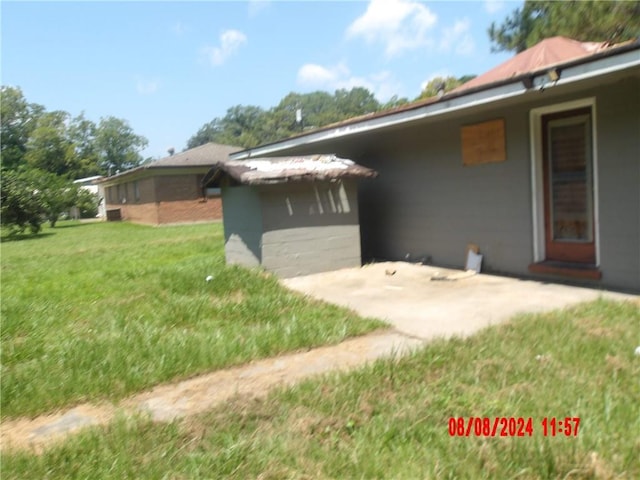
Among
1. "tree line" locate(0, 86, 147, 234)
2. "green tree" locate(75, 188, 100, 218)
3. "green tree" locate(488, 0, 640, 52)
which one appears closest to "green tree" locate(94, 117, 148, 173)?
A: "tree line" locate(0, 86, 147, 234)

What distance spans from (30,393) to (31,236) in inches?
864

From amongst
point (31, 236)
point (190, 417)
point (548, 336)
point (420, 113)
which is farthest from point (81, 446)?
point (31, 236)

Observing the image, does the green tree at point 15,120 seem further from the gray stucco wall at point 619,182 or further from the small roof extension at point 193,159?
the gray stucco wall at point 619,182

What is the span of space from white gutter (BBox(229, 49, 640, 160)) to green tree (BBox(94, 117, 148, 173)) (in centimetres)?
7527

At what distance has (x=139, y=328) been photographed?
5223 mm

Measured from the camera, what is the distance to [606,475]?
2400 mm

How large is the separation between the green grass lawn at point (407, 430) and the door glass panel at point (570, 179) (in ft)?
9.71

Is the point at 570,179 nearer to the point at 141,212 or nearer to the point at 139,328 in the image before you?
the point at 139,328

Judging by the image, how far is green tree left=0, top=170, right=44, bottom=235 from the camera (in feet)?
72.4

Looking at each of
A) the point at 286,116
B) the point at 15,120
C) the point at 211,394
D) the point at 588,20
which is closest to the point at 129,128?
the point at 15,120

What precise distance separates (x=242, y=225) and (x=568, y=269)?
196 inches

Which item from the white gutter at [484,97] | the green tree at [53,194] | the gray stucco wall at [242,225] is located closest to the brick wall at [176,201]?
the green tree at [53,194]

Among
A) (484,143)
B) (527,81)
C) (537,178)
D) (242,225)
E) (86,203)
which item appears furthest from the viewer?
(86,203)

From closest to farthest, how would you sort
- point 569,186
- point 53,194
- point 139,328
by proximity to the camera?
point 139,328
point 569,186
point 53,194
